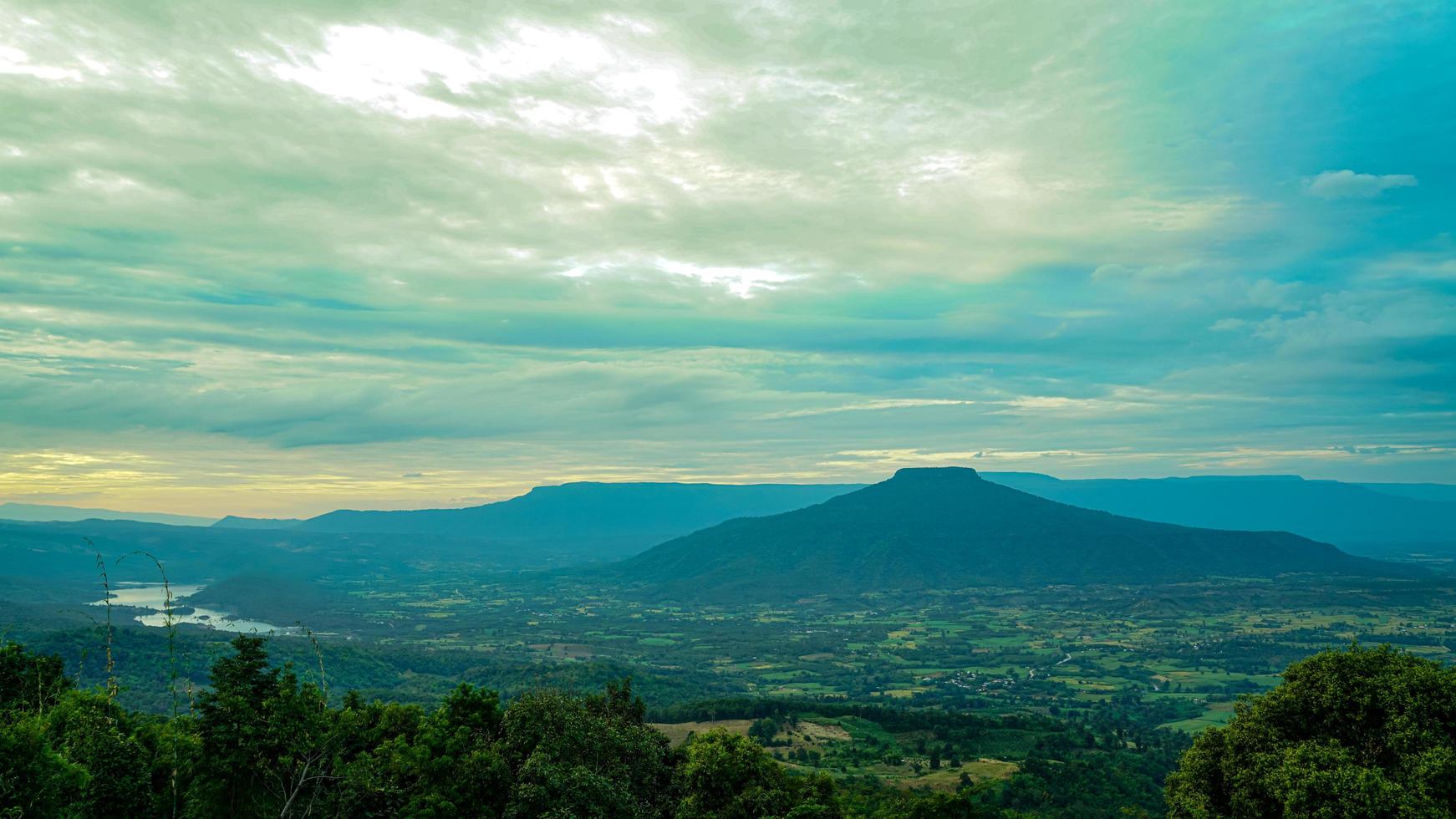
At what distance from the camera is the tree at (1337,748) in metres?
36.3

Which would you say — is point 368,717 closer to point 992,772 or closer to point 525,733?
point 525,733

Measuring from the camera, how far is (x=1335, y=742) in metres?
39.8

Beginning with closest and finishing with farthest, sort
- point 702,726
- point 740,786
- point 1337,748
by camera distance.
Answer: point 1337,748 → point 740,786 → point 702,726

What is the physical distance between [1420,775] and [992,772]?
81829 millimetres

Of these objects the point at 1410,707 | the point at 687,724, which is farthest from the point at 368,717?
the point at 687,724

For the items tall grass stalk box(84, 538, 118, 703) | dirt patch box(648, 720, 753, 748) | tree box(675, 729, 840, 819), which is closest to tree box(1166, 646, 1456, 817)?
tree box(675, 729, 840, 819)

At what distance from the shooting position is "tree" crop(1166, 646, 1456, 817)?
36.3 metres

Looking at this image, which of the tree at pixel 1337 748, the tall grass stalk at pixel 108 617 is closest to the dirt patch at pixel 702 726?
the tree at pixel 1337 748

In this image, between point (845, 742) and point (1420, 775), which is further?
point (845, 742)

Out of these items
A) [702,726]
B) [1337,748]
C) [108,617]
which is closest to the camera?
[108,617]

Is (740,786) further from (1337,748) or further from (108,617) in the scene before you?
(108,617)

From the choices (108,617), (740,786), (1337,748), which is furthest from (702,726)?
(108,617)

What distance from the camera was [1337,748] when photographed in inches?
1558

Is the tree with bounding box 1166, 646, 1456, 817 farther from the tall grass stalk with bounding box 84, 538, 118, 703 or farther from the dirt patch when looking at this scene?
the dirt patch
